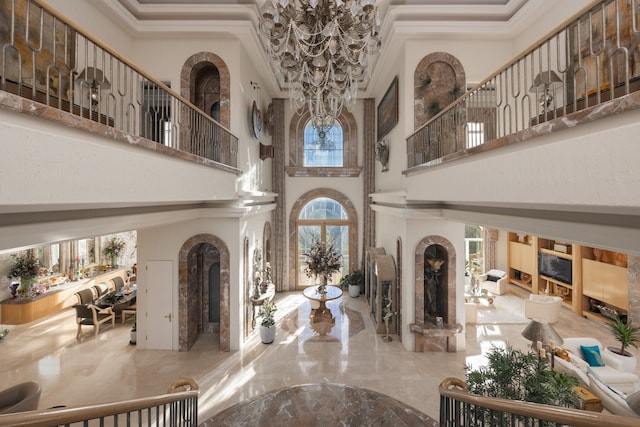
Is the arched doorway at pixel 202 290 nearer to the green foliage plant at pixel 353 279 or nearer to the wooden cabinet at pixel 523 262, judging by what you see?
the green foliage plant at pixel 353 279

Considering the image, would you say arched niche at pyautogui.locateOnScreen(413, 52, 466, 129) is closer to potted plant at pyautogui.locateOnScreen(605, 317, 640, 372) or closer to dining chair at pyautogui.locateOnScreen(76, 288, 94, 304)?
potted plant at pyautogui.locateOnScreen(605, 317, 640, 372)

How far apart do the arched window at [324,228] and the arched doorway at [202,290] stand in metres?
4.08

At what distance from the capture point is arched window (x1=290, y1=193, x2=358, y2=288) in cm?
1171

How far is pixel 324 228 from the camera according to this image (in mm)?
11828

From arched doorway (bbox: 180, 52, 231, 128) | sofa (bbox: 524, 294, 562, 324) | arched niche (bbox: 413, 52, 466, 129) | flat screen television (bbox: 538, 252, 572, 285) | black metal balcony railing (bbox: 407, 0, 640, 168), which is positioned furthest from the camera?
flat screen television (bbox: 538, 252, 572, 285)

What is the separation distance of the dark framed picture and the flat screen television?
757 cm

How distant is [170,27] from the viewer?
6812mm

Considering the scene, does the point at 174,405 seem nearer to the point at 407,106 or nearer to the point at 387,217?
the point at 407,106

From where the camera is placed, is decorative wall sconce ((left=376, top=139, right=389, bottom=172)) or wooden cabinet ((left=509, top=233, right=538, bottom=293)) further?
wooden cabinet ((left=509, top=233, right=538, bottom=293))

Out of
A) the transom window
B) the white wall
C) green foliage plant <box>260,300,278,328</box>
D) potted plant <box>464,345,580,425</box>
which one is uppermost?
the white wall

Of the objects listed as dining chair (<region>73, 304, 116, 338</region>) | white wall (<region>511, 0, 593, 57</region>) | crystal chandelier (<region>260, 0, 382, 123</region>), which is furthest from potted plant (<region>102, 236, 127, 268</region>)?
white wall (<region>511, 0, 593, 57</region>)

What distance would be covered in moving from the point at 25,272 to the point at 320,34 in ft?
37.6

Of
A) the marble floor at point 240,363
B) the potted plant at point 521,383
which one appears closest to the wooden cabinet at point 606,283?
the marble floor at point 240,363

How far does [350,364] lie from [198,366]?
326 cm
